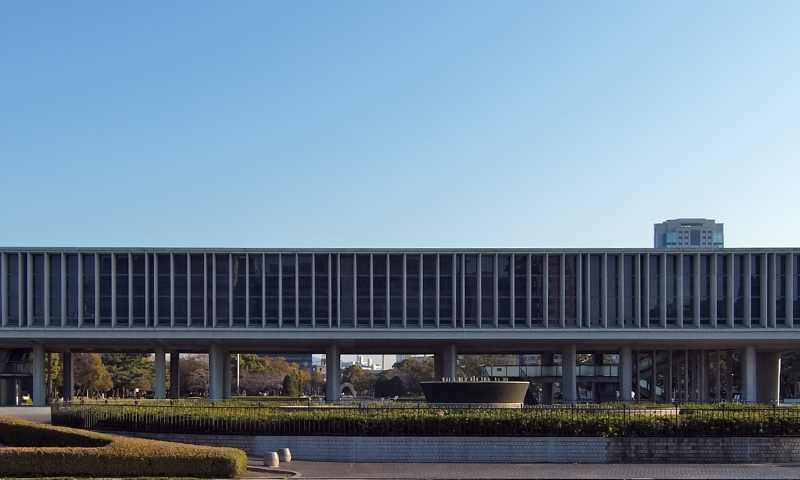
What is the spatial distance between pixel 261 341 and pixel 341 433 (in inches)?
1392

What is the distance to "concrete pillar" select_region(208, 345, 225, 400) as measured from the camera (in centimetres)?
Result: 6378

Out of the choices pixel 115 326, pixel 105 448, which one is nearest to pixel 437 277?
pixel 115 326

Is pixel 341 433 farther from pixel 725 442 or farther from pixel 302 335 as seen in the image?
pixel 302 335

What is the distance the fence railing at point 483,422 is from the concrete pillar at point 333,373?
32466 millimetres

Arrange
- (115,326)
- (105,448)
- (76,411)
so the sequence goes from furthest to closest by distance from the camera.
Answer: (115,326) → (76,411) → (105,448)

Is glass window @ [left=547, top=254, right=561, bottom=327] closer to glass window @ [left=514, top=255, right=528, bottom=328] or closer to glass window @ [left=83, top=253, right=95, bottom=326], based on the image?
glass window @ [left=514, top=255, right=528, bottom=328]

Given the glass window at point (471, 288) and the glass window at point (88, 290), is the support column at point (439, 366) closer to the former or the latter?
the glass window at point (471, 288)

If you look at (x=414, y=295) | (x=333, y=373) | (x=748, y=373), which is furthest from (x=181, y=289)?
(x=748, y=373)

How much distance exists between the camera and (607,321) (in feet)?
205

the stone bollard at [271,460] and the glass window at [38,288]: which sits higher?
the glass window at [38,288]

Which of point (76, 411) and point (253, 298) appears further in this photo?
point (253, 298)

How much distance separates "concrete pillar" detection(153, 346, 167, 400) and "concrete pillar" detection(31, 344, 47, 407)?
319 inches

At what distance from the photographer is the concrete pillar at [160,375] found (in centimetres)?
6247

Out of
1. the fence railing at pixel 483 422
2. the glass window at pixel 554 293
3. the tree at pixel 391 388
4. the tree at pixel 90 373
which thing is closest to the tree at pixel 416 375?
the tree at pixel 391 388
